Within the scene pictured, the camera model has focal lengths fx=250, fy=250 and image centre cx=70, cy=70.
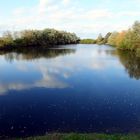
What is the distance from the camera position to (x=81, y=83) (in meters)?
26.4

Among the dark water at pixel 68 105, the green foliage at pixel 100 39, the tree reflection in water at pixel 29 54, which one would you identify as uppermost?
the dark water at pixel 68 105

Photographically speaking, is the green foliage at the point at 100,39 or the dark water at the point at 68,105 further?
the green foliage at the point at 100,39

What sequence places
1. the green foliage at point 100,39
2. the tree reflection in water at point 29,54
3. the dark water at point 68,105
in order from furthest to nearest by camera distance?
the green foliage at point 100,39 < the tree reflection in water at point 29,54 < the dark water at point 68,105

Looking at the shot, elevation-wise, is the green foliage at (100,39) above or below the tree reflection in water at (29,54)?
below

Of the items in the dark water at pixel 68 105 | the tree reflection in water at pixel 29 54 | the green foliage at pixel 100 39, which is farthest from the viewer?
the green foliage at pixel 100 39

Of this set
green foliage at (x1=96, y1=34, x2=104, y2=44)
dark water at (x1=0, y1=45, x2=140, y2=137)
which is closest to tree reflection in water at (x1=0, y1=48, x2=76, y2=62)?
dark water at (x1=0, y1=45, x2=140, y2=137)

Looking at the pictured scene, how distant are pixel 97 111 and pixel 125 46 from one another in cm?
6443

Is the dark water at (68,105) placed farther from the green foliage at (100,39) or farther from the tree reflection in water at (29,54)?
the green foliage at (100,39)

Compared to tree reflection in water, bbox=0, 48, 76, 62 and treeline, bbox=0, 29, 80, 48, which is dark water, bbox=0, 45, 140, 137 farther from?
treeline, bbox=0, 29, 80, 48

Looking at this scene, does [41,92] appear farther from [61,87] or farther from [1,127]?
[1,127]

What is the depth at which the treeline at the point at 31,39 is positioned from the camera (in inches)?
3623

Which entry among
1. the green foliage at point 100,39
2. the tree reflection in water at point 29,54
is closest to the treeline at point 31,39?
the tree reflection in water at point 29,54

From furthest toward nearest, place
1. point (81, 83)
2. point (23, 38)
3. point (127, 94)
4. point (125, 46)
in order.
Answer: point (23, 38) < point (125, 46) < point (81, 83) < point (127, 94)

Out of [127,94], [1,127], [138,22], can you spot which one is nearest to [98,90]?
[127,94]
